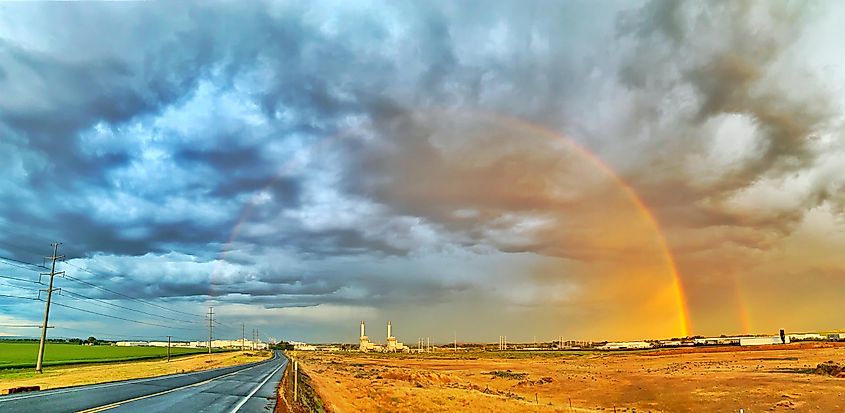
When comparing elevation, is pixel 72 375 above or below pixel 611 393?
above

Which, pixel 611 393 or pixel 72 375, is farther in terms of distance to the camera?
pixel 611 393

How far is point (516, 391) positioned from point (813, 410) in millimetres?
32389

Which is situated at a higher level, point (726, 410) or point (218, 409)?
point (218, 409)

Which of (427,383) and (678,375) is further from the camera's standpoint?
(678,375)

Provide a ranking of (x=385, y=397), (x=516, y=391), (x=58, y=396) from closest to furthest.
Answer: (x=58, y=396), (x=385, y=397), (x=516, y=391)

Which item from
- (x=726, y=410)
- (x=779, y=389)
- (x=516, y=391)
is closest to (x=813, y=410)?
(x=726, y=410)

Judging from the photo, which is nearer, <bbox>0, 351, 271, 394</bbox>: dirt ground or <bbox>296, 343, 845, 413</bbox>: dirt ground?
<bbox>0, 351, 271, 394</bbox>: dirt ground

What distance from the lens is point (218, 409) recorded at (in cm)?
2939

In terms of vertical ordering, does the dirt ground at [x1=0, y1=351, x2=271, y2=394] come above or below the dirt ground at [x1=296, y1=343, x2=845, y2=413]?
above

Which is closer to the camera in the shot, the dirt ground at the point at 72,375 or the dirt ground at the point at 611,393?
the dirt ground at the point at 72,375

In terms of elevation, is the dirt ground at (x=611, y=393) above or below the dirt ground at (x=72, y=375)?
below

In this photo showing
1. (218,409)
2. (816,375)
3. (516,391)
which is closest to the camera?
(218,409)

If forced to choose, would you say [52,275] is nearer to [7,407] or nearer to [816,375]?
[7,407]

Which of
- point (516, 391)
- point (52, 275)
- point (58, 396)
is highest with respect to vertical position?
point (52, 275)
